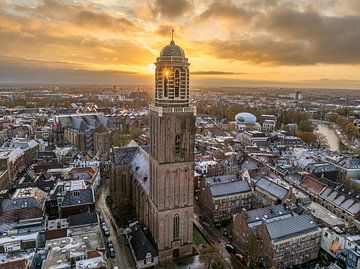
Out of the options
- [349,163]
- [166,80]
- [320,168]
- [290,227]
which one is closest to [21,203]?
[166,80]

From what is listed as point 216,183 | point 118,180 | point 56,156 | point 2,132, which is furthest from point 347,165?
point 2,132

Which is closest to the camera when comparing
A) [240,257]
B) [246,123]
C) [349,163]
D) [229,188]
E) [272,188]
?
[240,257]

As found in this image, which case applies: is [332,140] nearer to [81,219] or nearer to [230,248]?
[230,248]

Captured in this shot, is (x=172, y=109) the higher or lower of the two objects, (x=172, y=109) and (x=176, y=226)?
the higher

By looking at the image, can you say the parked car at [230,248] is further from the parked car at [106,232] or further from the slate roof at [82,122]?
the slate roof at [82,122]

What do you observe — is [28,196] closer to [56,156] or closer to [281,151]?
[56,156]

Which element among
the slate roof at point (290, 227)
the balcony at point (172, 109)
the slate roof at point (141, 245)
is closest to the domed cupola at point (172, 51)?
the balcony at point (172, 109)
